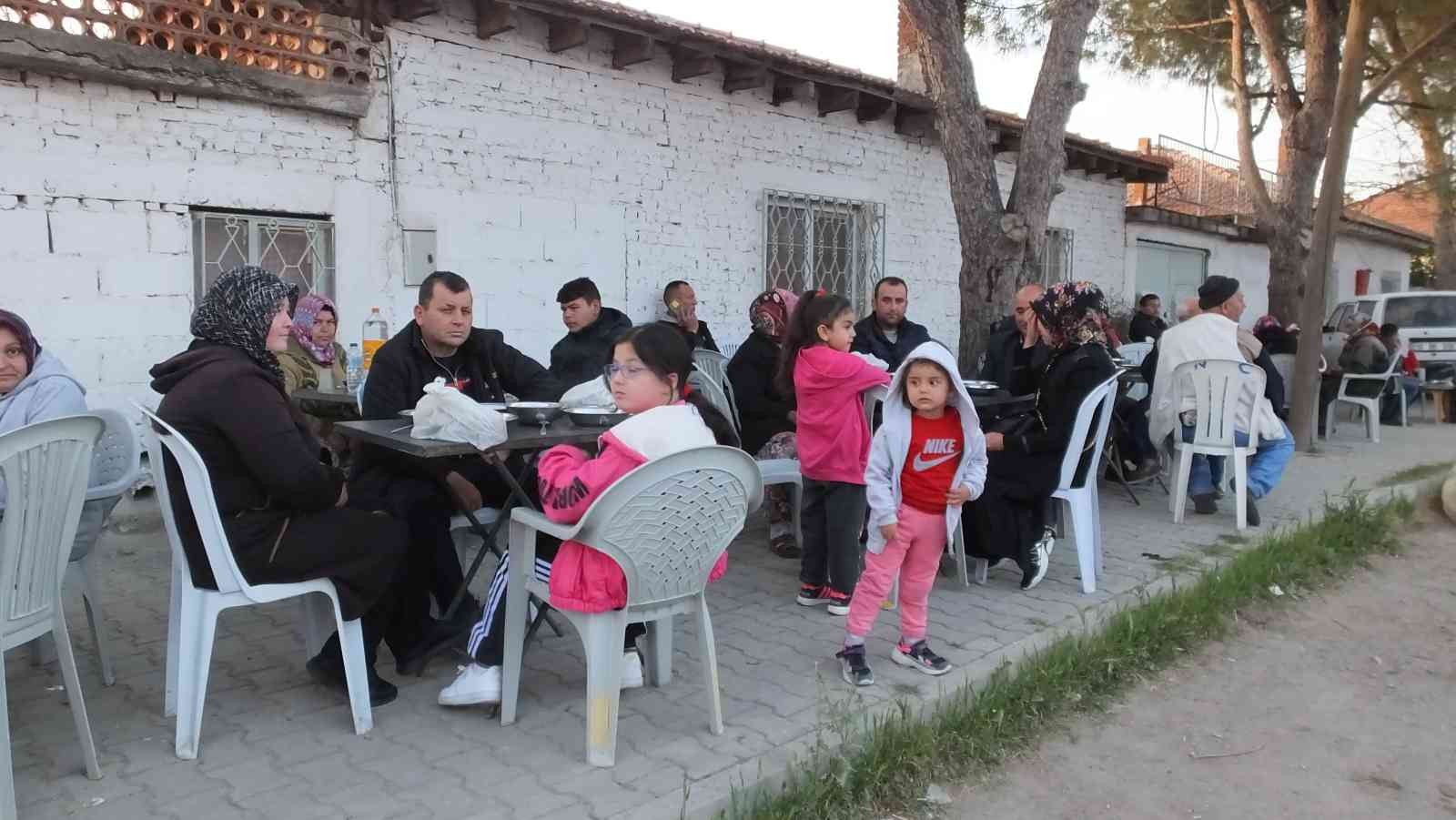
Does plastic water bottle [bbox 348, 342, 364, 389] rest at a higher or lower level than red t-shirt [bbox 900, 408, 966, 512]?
higher

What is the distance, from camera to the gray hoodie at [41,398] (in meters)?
3.33

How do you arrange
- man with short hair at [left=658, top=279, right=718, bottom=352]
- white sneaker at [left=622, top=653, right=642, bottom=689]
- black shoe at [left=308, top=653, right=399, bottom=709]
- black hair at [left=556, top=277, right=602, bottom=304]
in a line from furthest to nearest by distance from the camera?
man with short hair at [left=658, top=279, right=718, bottom=352], black hair at [left=556, top=277, right=602, bottom=304], white sneaker at [left=622, top=653, right=642, bottom=689], black shoe at [left=308, top=653, right=399, bottom=709]

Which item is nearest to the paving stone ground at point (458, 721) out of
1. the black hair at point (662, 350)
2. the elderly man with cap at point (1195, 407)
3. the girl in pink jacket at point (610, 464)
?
the girl in pink jacket at point (610, 464)

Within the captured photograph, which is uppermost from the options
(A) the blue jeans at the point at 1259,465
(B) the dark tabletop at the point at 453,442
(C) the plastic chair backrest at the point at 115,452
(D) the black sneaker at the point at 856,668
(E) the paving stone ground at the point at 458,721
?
(B) the dark tabletop at the point at 453,442

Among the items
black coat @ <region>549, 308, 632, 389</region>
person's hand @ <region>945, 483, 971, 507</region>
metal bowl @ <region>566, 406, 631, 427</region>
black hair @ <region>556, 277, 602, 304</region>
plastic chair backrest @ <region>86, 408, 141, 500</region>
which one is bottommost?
person's hand @ <region>945, 483, 971, 507</region>

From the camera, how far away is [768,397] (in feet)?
17.8

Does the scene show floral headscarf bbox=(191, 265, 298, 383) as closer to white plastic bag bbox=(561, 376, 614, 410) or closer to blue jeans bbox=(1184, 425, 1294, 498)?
white plastic bag bbox=(561, 376, 614, 410)

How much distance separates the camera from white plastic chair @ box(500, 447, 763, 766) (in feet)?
9.04

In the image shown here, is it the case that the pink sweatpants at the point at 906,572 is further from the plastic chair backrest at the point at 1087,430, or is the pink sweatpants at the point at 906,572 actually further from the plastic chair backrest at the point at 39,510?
the plastic chair backrest at the point at 39,510

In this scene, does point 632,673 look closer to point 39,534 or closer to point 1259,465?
point 39,534

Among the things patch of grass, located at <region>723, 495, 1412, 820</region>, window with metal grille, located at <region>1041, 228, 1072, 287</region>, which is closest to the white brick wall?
window with metal grille, located at <region>1041, 228, 1072, 287</region>

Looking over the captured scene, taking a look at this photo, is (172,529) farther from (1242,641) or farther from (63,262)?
(1242,641)

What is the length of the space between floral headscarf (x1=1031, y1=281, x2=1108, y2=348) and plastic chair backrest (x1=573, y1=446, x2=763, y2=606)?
7.39 feet

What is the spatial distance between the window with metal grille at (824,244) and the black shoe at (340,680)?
5.99 m
